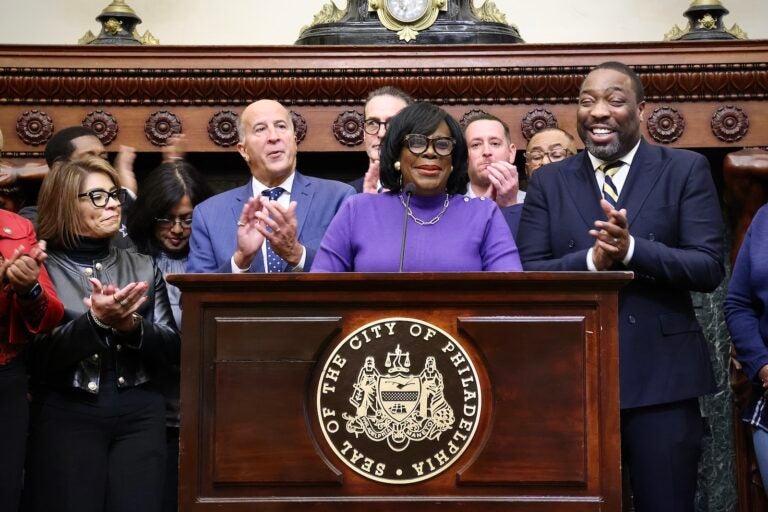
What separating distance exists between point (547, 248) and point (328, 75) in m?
1.61

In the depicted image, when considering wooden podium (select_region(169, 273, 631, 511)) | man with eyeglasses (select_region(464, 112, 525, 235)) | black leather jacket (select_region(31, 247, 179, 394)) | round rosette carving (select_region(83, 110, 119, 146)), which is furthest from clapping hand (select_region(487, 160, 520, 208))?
round rosette carving (select_region(83, 110, 119, 146))

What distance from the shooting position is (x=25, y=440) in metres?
3.69

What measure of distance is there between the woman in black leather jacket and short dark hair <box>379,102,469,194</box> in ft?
2.31

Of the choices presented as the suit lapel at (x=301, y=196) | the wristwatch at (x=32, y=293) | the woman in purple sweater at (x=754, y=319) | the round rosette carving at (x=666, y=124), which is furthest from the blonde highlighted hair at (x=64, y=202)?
the round rosette carving at (x=666, y=124)

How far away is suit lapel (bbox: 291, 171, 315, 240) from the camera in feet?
13.2

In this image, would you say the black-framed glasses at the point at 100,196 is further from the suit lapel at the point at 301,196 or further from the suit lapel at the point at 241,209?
the suit lapel at the point at 301,196

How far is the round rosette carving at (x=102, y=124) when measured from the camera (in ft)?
16.6

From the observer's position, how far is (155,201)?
435cm

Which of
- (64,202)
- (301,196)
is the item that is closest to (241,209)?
(301,196)

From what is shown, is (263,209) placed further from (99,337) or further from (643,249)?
(643,249)

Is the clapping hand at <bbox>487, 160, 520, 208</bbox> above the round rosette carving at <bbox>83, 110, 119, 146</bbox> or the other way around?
the other way around

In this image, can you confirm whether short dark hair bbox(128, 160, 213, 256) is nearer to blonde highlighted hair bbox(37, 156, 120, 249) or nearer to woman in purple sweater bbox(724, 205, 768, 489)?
blonde highlighted hair bbox(37, 156, 120, 249)

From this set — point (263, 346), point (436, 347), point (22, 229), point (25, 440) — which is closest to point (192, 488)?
point (263, 346)

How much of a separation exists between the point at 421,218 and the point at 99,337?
3.07 ft
